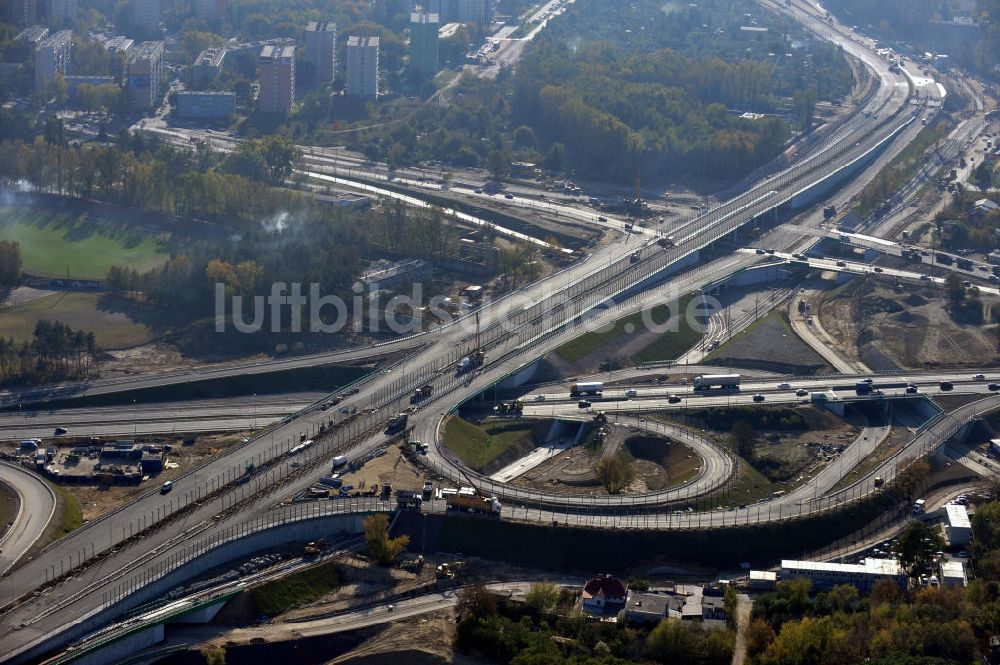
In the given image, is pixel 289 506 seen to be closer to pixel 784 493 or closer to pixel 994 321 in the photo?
pixel 784 493

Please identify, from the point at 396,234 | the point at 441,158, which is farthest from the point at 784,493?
the point at 441,158

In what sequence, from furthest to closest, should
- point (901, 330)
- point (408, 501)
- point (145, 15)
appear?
point (145, 15) < point (901, 330) < point (408, 501)

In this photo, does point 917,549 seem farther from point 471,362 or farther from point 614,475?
point 471,362

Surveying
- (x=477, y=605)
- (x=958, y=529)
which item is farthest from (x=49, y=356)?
(x=958, y=529)

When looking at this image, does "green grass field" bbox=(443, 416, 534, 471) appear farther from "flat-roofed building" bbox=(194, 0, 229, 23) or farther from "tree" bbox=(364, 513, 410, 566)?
"flat-roofed building" bbox=(194, 0, 229, 23)

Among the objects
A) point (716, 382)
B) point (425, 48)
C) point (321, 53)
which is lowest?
point (716, 382)

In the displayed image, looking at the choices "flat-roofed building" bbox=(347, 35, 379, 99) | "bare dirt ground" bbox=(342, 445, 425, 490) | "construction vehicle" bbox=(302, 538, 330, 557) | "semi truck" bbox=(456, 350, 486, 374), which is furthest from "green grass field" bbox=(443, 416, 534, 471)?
"flat-roofed building" bbox=(347, 35, 379, 99)
